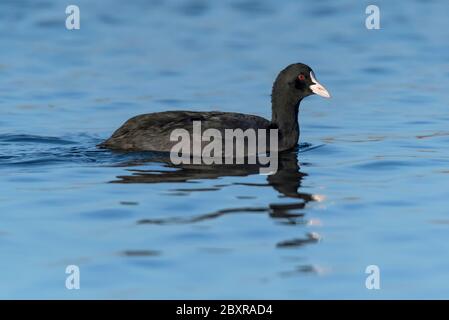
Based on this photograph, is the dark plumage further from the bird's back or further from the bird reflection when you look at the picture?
the bird reflection

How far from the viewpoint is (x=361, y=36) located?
21.2 meters

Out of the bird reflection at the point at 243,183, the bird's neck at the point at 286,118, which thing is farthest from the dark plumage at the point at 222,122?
the bird reflection at the point at 243,183

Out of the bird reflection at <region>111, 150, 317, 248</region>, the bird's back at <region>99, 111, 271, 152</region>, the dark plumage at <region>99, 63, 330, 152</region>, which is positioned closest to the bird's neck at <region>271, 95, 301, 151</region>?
the dark plumage at <region>99, 63, 330, 152</region>

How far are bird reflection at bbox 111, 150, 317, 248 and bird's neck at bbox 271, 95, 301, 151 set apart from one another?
0.86 ft

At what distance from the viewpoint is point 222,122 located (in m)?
12.6

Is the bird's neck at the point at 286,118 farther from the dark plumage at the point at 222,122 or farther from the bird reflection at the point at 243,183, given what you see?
the bird reflection at the point at 243,183

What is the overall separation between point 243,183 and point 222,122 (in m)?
1.52

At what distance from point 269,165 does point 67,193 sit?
8.28 ft

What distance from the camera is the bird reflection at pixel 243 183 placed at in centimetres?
974

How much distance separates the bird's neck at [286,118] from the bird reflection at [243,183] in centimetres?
26

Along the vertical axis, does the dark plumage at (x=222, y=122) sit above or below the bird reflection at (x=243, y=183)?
above

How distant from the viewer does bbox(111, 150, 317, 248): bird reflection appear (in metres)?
9.74

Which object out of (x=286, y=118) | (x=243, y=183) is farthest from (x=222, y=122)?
(x=243, y=183)

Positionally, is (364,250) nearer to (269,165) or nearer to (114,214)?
(114,214)
